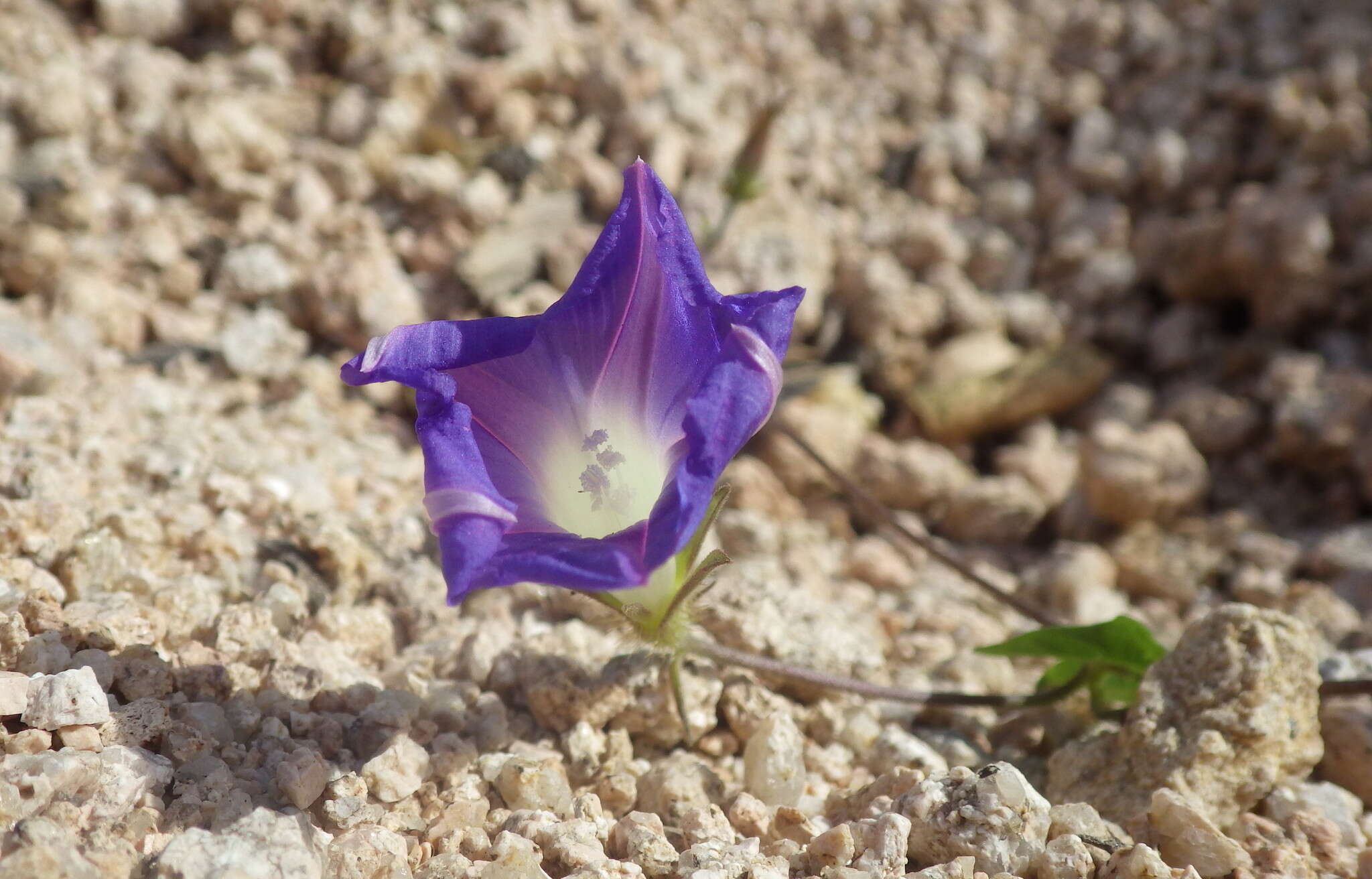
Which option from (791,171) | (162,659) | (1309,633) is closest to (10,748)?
(162,659)

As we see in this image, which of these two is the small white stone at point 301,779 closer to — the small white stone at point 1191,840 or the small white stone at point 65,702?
the small white stone at point 65,702

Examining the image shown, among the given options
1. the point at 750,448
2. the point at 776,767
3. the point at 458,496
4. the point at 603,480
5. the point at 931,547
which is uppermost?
the point at 458,496

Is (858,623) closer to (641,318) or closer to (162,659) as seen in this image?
(641,318)

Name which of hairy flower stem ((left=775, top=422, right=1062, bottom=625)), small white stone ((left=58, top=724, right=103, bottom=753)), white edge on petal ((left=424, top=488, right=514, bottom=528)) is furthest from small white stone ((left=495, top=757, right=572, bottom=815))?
hairy flower stem ((left=775, top=422, right=1062, bottom=625))

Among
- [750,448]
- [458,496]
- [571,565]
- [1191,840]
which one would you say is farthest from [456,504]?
[750,448]

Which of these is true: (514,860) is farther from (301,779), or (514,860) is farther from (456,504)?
(456,504)

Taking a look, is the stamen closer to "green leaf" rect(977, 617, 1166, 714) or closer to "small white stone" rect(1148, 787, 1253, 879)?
"green leaf" rect(977, 617, 1166, 714)
